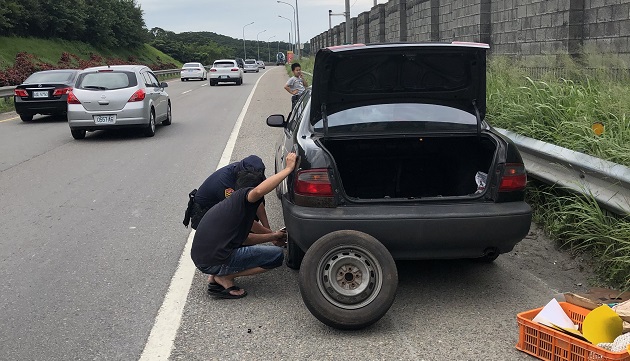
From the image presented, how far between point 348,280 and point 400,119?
1.52 m

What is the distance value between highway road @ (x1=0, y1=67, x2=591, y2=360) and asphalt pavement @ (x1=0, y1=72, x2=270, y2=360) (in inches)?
0.6

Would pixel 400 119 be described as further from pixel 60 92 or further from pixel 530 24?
pixel 60 92

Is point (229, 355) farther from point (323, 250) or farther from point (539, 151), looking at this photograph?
point (539, 151)

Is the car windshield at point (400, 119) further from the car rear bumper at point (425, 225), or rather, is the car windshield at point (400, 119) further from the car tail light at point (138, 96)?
the car tail light at point (138, 96)

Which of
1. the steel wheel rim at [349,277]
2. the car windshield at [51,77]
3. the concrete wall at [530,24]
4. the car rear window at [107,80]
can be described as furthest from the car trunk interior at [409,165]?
the car windshield at [51,77]

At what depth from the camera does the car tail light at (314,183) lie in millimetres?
4598

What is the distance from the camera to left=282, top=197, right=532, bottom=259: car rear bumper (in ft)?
14.7

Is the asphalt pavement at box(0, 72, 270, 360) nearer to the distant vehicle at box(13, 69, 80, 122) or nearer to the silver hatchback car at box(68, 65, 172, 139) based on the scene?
the silver hatchback car at box(68, 65, 172, 139)

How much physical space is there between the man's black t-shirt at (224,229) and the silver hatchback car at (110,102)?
379 inches

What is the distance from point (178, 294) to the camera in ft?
16.4

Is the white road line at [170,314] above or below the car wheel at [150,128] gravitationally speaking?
below

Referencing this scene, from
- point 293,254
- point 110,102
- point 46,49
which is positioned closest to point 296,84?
point 110,102

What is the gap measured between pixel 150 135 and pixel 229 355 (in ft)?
36.6

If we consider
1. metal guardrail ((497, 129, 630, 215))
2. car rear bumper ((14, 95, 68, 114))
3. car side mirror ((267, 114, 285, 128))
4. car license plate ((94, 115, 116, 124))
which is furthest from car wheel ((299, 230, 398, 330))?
car rear bumper ((14, 95, 68, 114))
